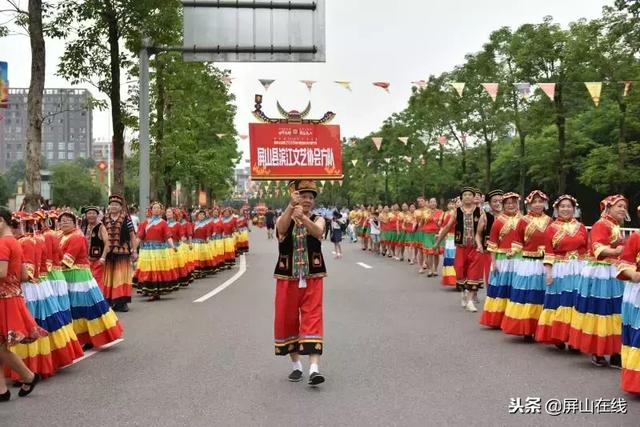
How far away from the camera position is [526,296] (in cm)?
954

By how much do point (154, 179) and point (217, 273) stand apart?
7.39 metres

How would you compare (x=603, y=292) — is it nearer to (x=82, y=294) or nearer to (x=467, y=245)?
(x=467, y=245)

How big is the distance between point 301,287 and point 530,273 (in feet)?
12.0

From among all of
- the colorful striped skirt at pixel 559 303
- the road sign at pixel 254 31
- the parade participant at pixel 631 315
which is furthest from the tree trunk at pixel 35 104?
the parade participant at pixel 631 315

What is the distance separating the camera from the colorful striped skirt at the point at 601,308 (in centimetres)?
782

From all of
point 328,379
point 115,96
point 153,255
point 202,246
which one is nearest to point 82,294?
point 328,379

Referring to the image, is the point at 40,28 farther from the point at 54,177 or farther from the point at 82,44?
the point at 54,177

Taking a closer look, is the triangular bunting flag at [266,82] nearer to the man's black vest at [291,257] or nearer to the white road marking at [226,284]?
the white road marking at [226,284]

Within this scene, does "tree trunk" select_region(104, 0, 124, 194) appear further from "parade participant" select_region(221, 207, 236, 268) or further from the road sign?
"parade participant" select_region(221, 207, 236, 268)

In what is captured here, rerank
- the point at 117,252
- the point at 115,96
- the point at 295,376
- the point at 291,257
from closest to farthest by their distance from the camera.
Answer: the point at 291,257 < the point at 295,376 < the point at 117,252 < the point at 115,96

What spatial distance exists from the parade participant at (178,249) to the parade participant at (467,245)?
6109 millimetres

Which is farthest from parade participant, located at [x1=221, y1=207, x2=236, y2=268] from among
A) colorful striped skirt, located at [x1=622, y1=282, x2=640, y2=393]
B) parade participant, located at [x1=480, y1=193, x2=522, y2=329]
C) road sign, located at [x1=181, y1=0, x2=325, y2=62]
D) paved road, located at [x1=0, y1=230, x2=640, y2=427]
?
colorful striped skirt, located at [x1=622, y1=282, x2=640, y2=393]

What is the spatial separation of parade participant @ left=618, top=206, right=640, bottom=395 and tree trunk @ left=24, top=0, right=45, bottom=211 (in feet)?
36.7

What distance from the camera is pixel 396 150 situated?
188 feet
